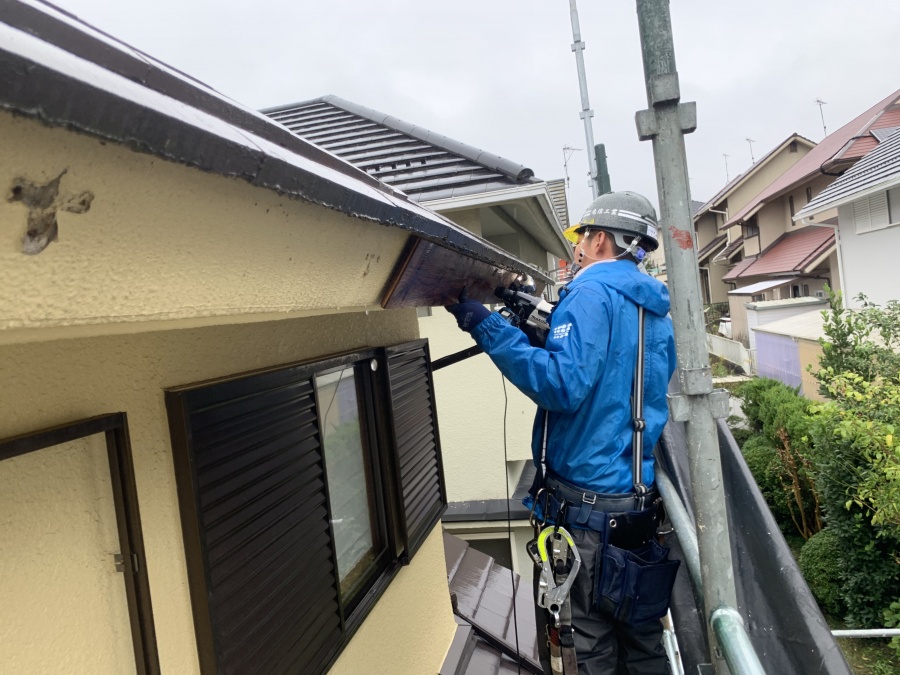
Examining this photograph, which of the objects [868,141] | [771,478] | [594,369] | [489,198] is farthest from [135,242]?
[868,141]

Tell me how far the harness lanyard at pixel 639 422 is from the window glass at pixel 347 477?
1.16 m

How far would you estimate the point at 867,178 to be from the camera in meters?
12.9

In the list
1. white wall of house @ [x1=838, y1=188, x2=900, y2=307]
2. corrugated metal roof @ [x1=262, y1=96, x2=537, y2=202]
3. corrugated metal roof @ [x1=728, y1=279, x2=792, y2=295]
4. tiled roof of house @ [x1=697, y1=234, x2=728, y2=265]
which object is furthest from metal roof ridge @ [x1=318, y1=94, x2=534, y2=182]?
tiled roof of house @ [x1=697, y1=234, x2=728, y2=265]

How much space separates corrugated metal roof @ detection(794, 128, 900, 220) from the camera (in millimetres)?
11935

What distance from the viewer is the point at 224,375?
1565mm

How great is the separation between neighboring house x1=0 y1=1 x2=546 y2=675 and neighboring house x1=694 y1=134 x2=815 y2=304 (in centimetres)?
2340

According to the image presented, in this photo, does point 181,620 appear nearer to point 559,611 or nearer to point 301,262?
point 301,262

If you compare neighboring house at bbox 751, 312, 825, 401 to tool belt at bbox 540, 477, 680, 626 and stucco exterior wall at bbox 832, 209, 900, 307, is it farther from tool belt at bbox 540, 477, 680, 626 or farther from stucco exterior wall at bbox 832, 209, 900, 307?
tool belt at bbox 540, 477, 680, 626

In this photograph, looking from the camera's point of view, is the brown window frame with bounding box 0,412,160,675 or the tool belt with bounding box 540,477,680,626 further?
the tool belt with bounding box 540,477,680,626

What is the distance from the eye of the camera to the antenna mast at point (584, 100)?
1221 centimetres

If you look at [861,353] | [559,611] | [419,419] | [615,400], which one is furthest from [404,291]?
[861,353]

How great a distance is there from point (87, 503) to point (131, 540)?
13cm

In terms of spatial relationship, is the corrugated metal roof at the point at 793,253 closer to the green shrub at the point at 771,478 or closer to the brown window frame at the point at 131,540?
the green shrub at the point at 771,478

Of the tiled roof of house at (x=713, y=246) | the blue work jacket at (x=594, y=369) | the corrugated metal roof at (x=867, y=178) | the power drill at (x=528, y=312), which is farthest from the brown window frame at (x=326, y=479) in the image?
the tiled roof of house at (x=713, y=246)
